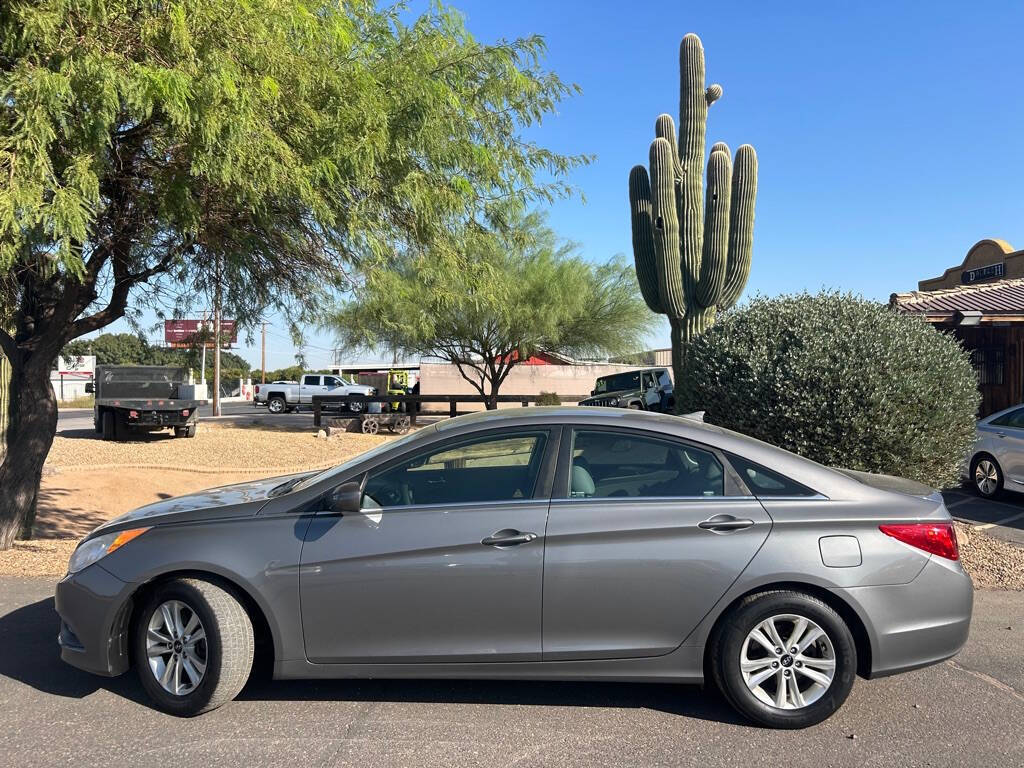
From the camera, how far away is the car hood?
147 inches

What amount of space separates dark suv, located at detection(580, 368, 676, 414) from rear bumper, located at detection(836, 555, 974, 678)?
16202 mm

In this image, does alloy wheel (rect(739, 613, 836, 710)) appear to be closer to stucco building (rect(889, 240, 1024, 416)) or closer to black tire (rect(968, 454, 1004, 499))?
black tire (rect(968, 454, 1004, 499))

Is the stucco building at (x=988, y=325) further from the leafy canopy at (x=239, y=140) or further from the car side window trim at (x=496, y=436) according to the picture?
the car side window trim at (x=496, y=436)

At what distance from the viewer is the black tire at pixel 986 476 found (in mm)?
9602

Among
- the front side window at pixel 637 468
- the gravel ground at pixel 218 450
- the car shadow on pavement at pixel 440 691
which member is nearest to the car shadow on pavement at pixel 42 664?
the car shadow on pavement at pixel 440 691

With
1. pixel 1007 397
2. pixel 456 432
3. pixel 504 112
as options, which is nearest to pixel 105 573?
pixel 456 432

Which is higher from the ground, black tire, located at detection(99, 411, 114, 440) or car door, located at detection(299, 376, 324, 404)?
car door, located at detection(299, 376, 324, 404)

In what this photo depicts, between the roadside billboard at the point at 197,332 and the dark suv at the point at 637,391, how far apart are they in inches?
526

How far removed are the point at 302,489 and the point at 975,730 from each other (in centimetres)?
342

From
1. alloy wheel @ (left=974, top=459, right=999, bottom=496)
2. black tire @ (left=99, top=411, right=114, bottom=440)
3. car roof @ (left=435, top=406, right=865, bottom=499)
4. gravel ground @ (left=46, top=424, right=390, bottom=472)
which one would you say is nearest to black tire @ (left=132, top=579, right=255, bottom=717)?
car roof @ (left=435, top=406, right=865, bottom=499)

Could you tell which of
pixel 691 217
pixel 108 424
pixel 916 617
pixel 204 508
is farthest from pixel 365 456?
pixel 108 424

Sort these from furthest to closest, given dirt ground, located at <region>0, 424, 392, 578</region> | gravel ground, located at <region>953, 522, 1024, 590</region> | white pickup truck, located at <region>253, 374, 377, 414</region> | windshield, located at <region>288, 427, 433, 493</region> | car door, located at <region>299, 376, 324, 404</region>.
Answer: car door, located at <region>299, 376, 324, 404</region> < white pickup truck, located at <region>253, 374, 377, 414</region> < dirt ground, located at <region>0, 424, 392, 578</region> < gravel ground, located at <region>953, 522, 1024, 590</region> < windshield, located at <region>288, 427, 433, 493</region>

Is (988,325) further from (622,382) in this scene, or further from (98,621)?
(98,621)

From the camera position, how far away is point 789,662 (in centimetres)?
351
